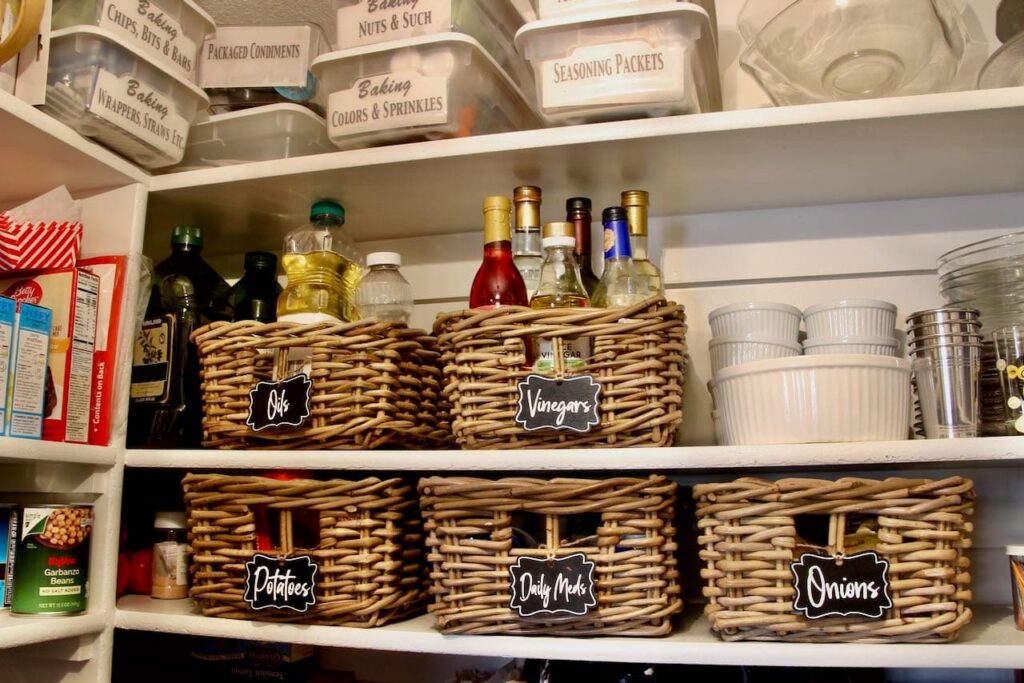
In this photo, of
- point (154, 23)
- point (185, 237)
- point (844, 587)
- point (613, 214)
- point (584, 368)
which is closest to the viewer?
point (844, 587)

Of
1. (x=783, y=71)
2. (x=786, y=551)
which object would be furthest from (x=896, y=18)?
(x=786, y=551)

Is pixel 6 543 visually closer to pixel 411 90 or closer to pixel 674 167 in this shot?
pixel 411 90

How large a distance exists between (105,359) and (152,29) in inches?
19.5

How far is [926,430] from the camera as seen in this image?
1037 mm

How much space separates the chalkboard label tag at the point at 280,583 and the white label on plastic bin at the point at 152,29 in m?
0.76

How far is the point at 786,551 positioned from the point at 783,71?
0.67m

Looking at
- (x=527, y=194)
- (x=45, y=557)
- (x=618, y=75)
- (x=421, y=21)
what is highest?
(x=421, y=21)

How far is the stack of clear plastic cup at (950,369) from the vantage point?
3.32 feet

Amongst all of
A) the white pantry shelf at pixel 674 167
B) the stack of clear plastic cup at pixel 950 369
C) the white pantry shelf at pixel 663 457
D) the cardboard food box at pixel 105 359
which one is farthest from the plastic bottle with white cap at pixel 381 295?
the stack of clear plastic cup at pixel 950 369

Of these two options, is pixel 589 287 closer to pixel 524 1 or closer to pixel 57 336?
pixel 524 1

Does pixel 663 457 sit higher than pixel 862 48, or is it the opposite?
pixel 862 48

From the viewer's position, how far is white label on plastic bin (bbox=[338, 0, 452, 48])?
1194 millimetres

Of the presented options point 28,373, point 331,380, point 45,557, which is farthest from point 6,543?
point 331,380

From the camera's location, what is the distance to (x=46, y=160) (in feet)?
4.03
